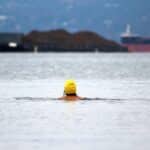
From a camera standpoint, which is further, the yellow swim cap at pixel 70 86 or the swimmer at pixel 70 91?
→ the swimmer at pixel 70 91

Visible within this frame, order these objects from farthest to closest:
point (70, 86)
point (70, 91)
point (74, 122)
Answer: point (70, 91), point (70, 86), point (74, 122)

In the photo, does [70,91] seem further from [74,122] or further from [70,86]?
[74,122]

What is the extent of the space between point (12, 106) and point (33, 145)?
11271mm

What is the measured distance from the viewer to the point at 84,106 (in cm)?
3300

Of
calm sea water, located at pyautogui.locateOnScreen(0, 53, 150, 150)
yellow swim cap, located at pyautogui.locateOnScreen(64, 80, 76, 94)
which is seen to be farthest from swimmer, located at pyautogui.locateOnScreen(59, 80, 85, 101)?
calm sea water, located at pyautogui.locateOnScreen(0, 53, 150, 150)

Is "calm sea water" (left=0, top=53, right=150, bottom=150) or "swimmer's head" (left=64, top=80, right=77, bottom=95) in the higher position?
"swimmer's head" (left=64, top=80, right=77, bottom=95)

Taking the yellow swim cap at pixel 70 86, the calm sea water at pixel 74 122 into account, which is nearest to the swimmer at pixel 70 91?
the yellow swim cap at pixel 70 86

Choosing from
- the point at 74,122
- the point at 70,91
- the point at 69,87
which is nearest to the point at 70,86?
the point at 69,87

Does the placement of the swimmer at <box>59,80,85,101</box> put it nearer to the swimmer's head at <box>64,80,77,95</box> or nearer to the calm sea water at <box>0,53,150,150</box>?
the swimmer's head at <box>64,80,77,95</box>

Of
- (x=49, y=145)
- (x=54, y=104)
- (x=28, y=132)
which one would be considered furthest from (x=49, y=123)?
(x=54, y=104)

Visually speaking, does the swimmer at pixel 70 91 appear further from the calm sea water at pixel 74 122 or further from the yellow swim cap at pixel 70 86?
the calm sea water at pixel 74 122

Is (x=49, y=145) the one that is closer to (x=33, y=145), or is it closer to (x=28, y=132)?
(x=33, y=145)

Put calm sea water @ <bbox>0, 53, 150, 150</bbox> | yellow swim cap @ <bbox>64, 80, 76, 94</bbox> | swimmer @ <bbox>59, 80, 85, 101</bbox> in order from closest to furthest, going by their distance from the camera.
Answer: calm sea water @ <bbox>0, 53, 150, 150</bbox>, yellow swim cap @ <bbox>64, 80, 76, 94</bbox>, swimmer @ <bbox>59, 80, 85, 101</bbox>

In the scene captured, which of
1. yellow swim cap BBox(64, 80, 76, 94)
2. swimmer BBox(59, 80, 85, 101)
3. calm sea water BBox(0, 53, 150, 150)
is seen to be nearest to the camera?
calm sea water BBox(0, 53, 150, 150)
